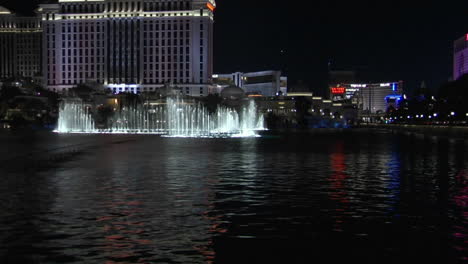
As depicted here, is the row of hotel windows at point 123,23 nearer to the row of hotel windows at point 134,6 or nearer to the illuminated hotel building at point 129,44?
Answer: the illuminated hotel building at point 129,44

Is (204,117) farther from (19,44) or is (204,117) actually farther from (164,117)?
(19,44)

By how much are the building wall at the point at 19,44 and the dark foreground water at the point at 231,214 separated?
512ft

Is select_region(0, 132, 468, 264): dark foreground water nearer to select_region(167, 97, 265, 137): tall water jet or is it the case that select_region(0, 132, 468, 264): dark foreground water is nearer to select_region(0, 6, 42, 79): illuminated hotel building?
select_region(167, 97, 265, 137): tall water jet

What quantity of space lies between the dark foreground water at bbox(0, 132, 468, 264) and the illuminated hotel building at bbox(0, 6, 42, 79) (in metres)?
156

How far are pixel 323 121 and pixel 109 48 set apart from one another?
5472 cm

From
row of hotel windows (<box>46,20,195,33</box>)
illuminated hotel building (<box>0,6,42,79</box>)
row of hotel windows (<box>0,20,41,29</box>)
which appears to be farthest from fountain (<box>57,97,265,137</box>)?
row of hotel windows (<box>0,20,41,29</box>)

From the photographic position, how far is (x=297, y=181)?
20.2 m

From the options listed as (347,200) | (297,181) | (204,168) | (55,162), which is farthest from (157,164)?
(347,200)

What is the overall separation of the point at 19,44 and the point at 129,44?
39.7 metres

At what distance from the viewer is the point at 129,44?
496ft

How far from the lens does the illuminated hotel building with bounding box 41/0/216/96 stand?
5856 inches

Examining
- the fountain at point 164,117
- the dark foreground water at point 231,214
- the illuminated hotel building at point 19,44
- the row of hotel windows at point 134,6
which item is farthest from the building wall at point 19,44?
the dark foreground water at point 231,214

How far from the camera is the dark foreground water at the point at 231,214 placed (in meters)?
10.4

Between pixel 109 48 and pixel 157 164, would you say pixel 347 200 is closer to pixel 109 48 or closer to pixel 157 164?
pixel 157 164
